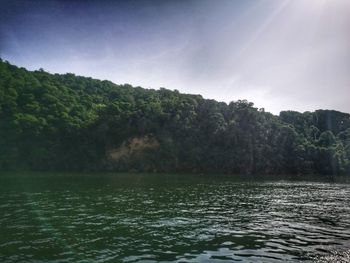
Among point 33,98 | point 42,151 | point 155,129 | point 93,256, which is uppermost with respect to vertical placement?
point 33,98

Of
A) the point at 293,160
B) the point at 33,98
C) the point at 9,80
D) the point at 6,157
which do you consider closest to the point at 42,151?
the point at 6,157

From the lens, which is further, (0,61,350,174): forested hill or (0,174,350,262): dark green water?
(0,61,350,174): forested hill

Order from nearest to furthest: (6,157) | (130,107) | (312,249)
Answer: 1. (312,249)
2. (6,157)
3. (130,107)

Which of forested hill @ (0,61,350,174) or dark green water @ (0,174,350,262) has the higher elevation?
forested hill @ (0,61,350,174)

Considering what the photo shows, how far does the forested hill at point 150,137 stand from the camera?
393 feet

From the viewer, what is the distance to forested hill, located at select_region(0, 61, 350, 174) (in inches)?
4717

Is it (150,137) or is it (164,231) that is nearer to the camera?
(164,231)

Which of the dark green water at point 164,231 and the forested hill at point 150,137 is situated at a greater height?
the forested hill at point 150,137

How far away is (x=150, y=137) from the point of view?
133m

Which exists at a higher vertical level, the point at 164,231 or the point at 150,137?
the point at 150,137

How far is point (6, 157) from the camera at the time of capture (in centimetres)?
11075

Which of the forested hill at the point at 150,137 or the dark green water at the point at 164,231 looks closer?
the dark green water at the point at 164,231

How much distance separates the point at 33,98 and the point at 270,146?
98963 millimetres

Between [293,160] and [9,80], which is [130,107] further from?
[293,160]
